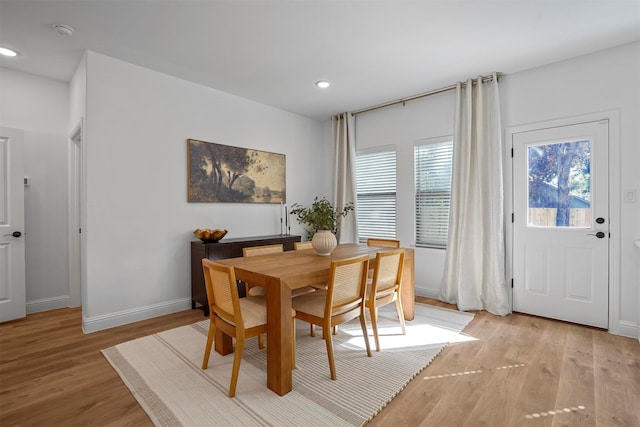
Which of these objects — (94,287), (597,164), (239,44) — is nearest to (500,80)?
(597,164)

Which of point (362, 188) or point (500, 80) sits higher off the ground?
point (500, 80)

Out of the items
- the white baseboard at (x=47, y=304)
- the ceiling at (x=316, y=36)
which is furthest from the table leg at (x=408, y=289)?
the white baseboard at (x=47, y=304)

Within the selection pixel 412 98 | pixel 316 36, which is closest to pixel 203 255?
pixel 316 36

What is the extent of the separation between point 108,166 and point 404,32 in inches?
121

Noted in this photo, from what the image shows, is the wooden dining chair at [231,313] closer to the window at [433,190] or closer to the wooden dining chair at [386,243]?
the wooden dining chair at [386,243]

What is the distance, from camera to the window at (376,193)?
4.62m

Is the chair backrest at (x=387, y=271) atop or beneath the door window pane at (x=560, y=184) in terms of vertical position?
beneath

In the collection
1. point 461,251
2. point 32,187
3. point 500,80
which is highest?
point 500,80

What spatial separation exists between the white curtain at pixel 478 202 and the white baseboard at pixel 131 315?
3.26 metres

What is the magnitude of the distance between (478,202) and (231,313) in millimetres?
2995

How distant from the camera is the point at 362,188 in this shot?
16.3ft

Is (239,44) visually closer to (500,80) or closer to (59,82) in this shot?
(59,82)

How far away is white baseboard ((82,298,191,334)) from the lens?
3.01 meters

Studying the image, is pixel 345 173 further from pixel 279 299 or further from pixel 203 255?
pixel 279 299
